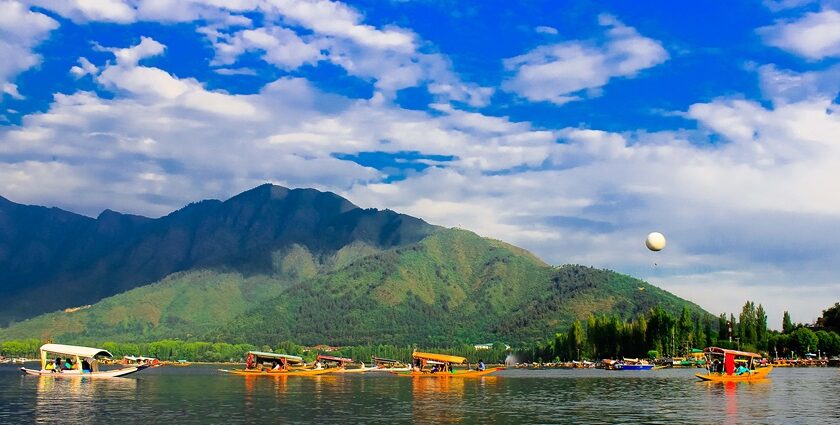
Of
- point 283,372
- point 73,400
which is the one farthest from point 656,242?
point 283,372

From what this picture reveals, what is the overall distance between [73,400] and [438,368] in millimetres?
76775

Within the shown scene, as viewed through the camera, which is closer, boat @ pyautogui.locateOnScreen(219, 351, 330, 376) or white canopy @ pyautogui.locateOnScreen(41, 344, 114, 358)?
white canopy @ pyautogui.locateOnScreen(41, 344, 114, 358)

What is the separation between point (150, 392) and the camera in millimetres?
99688

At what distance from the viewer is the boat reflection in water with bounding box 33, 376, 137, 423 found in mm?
65438

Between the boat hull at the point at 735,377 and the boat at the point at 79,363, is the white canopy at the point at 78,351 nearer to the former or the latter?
the boat at the point at 79,363

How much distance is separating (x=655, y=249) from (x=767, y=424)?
3248 cm

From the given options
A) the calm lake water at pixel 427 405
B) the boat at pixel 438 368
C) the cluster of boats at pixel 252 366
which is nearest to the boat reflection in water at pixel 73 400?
the calm lake water at pixel 427 405

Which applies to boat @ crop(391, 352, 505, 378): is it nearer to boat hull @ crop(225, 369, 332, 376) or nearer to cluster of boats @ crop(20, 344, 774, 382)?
→ cluster of boats @ crop(20, 344, 774, 382)

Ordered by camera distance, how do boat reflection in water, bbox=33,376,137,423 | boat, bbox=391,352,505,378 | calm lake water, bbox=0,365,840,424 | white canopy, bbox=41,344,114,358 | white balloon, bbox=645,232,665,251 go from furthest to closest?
boat, bbox=391,352,505,378
white canopy, bbox=41,344,114,358
white balloon, bbox=645,232,665,251
boat reflection in water, bbox=33,376,137,423
calm lake water, bbox=0,365,840,424

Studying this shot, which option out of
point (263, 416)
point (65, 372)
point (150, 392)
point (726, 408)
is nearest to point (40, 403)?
point (150, 392)

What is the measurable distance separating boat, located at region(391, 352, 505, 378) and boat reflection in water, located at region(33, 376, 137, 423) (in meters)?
55.3

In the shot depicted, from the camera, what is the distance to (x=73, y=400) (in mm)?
82562

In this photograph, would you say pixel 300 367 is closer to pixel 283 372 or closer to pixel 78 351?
pixel 283 372

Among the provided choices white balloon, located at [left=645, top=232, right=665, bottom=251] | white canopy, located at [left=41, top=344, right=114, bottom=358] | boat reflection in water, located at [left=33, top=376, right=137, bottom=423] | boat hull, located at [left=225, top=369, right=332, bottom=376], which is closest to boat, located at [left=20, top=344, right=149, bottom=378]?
white canopy, located at [left=41, top=344, right=114, bottom=358]
